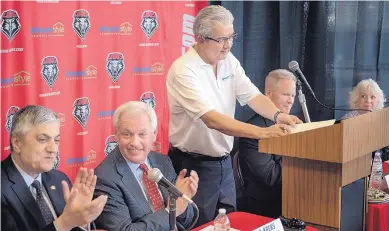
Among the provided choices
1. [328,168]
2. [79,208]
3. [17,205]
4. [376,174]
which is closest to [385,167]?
[376,174]

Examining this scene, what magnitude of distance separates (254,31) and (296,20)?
13.6 inches

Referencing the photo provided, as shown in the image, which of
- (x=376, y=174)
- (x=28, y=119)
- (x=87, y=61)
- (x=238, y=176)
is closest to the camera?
(x=28, y=119)

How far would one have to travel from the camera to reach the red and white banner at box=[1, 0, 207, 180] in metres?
3.22

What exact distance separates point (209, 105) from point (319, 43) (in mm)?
2018

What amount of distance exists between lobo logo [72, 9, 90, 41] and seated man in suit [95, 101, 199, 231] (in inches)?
49.6

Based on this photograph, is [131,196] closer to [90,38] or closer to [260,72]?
[90,38]

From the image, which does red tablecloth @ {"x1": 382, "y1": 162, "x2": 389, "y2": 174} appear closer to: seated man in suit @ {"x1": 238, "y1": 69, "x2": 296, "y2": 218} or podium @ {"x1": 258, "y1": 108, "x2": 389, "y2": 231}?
seated man in suit @ {"x1": 238, "y1": 69, "x2": 296, "y2": 218}

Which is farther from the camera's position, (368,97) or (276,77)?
(368,97)

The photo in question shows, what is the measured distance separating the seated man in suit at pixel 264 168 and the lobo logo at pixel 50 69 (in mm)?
1166

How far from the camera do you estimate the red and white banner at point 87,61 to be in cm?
322

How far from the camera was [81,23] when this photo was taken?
354cm

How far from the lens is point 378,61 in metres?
4.36

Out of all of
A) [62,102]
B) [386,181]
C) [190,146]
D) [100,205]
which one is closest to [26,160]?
[100,205]

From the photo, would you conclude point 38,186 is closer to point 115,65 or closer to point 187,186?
point 187,186
